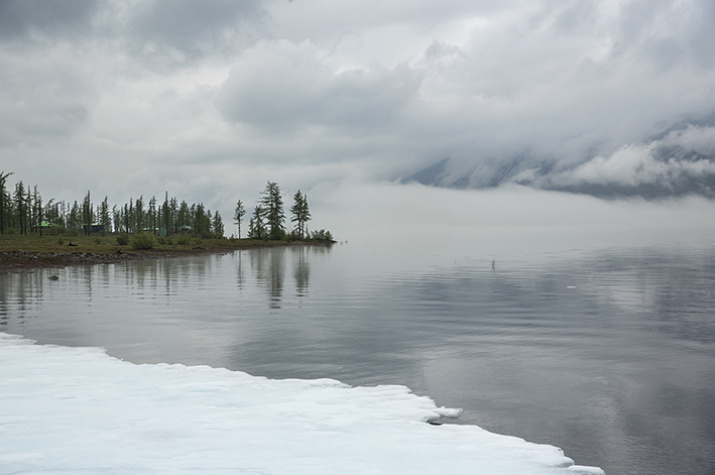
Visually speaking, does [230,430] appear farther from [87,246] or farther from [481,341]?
[87,246]

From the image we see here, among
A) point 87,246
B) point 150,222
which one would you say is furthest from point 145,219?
point 87,246

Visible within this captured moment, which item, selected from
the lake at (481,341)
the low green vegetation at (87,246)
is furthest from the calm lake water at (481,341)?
the low green vegetation at (87,246)

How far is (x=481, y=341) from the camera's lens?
48.2ft

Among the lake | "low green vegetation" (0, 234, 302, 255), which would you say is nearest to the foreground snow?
the lake

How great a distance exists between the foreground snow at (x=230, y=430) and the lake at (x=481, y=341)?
2.77 feet

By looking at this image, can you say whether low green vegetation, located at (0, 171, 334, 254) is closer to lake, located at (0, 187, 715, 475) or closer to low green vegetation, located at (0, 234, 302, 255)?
low green vegetation, located at (0, 234, 302, 255)

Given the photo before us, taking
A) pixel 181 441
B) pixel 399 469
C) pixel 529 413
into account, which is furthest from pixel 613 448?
pixel 181 441

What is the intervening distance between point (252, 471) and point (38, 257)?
50.4 m

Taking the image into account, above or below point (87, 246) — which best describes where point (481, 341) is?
below

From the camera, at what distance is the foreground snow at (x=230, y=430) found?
21.7 ft

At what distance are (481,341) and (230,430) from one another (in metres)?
8.48

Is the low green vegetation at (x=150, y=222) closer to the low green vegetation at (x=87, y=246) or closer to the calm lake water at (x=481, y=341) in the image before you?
the low green vegetation at (x=87, y=246)

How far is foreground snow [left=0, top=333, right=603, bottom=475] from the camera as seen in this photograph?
6621mm

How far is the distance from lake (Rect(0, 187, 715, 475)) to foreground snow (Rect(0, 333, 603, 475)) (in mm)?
845
